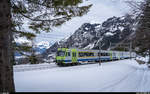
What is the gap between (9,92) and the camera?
4488 millimetres

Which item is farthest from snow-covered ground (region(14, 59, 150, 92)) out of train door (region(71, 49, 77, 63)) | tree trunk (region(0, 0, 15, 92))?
train door (region(71, 49, 77, 63))

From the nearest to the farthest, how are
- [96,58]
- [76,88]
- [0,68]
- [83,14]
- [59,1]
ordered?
[0,68]
[59,1]
[83,14]
[76,88]
[96,58]

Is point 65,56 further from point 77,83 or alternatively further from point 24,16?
point 24,16

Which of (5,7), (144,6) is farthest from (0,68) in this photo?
(144,6)

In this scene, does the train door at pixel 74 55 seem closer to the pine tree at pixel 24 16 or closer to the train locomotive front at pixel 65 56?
the train locomotive front at pixel 65 56

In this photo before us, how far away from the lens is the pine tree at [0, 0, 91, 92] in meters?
4.36

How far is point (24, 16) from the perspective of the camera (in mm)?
5754

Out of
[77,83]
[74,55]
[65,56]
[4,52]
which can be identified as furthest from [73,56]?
[4,52]

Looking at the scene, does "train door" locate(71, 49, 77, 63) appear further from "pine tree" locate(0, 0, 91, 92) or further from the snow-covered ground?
"pine tree" locate(0, 0, 91, 92)

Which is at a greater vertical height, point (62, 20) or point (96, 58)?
point (62, 20)

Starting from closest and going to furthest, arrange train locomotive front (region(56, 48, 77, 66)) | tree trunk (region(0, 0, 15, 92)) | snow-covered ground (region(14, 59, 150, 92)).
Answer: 1. tree trunk (region(0, 0, 15, 92))
2. snow-covered ground (region(14, 59, 150, 92))
3. train locomotive front (region(56, 48, 77, 66))

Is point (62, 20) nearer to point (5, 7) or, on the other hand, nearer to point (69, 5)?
point (69, 5)

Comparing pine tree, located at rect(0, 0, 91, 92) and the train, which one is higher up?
pine tree, located at rect(0, 0, 91, 92)

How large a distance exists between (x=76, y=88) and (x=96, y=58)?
19282mm
